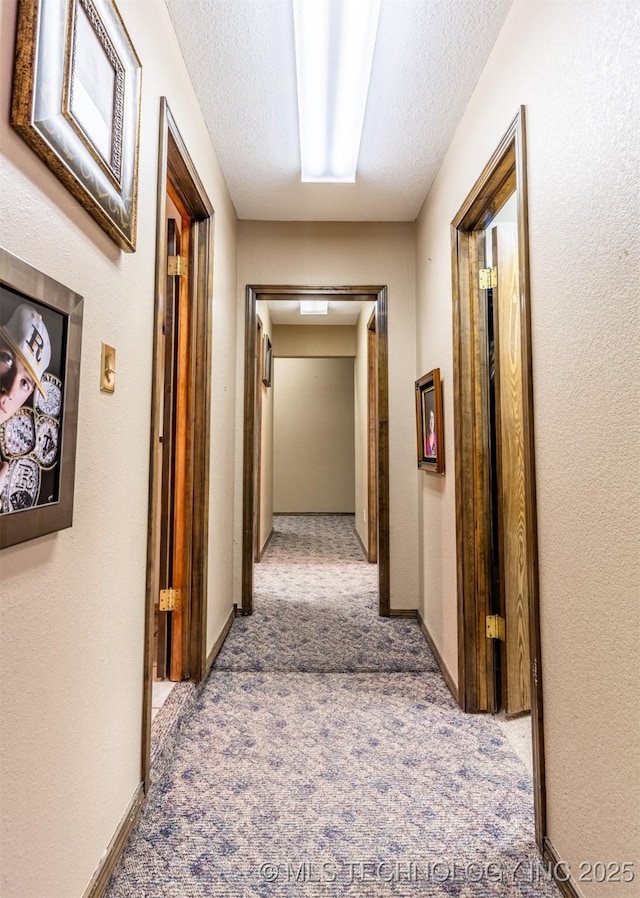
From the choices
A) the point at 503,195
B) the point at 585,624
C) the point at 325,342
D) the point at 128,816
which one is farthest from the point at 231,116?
the point at 325,342

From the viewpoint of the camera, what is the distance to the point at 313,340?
551cm

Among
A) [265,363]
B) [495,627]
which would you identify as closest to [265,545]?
[265,363]

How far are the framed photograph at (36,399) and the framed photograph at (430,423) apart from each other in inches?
66.6

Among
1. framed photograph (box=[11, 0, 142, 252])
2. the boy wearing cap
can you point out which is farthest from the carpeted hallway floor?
framed photograph (box=[11, 0, 142, 252])

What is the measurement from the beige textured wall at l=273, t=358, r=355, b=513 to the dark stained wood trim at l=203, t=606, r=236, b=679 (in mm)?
4541

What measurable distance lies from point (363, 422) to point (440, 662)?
283 centimetres

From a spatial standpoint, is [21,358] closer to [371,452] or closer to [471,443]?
[471,443]

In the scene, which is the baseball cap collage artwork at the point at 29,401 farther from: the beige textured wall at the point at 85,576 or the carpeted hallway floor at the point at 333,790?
the carpeted hallway floor at the point at 333,790

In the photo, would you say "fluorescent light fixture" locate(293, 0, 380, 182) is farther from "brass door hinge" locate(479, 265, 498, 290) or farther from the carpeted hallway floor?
the carpeted hallway floor

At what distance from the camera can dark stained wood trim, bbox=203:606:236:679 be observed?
211cm

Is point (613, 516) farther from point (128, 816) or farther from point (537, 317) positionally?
point (128, 816)

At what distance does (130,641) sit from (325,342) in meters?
4.68

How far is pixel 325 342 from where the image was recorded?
5508mm

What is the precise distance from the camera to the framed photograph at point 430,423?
7.30 ft
